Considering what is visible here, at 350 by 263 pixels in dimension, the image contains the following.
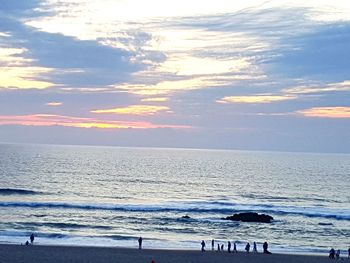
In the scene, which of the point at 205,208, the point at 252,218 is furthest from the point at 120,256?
the point at 205,208

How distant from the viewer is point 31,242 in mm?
38844

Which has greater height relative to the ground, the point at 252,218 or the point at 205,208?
the point at 205,208

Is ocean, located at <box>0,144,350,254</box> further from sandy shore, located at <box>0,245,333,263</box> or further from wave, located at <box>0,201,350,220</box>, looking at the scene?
sandy shore, located at <box>0,245,333,263</box>

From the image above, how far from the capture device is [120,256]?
111ft

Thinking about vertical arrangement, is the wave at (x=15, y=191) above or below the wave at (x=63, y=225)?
above

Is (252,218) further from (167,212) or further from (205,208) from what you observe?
(167,212)

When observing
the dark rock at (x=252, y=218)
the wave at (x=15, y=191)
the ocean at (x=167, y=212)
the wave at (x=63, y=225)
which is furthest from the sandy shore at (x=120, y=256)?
the wave at (x=15, y=191)

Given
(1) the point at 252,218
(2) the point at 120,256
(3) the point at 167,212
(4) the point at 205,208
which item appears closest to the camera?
(2) the point at 120,256

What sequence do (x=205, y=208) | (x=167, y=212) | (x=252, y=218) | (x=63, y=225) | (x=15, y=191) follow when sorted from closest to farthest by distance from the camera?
(x=63, y=225) → (x=252, y=218) → (x=167, y=212) → (x=205, y=208) → (x=15, y=191)

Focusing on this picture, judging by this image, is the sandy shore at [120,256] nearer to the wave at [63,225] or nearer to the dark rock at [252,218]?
the wave at [63,225]

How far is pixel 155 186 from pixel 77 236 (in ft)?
158

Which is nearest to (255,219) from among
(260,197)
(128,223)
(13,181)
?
(128,223)

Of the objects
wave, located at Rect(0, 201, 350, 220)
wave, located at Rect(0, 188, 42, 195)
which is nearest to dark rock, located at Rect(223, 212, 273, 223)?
wave, located at Rect(0, 201, 350, 220)

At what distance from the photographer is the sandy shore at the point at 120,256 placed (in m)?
31.9
